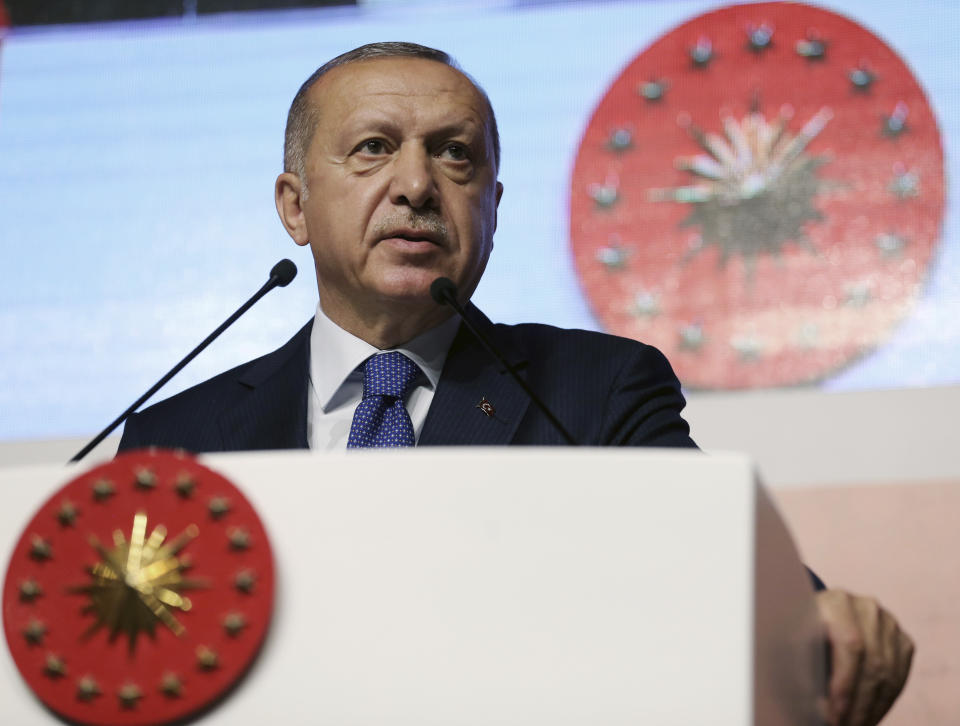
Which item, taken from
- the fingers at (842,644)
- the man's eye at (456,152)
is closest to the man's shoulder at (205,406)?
the man's eye at (456,152)

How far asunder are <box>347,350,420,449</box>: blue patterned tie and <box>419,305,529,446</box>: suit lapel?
3 cm

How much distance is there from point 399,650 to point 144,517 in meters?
0.20

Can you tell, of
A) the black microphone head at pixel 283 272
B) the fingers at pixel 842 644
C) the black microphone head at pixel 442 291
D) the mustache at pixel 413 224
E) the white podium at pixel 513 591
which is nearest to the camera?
the white podium at pixel 513 591

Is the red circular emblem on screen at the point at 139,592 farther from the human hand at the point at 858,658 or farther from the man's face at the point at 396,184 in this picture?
the man's face at the point at 396,184

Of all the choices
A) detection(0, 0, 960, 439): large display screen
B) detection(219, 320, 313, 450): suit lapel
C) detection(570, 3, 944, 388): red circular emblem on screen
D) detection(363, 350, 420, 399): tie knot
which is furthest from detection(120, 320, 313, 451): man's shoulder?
detection(570, 3, 944, 388): red circular emblem on screen

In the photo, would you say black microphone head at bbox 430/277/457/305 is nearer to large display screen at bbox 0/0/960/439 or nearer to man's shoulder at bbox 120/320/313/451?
man's shoulder at bbox 120/320/313/451

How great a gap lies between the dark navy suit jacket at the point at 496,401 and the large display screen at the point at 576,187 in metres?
0.58

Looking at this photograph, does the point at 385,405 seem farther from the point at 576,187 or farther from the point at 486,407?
the point at 576,187

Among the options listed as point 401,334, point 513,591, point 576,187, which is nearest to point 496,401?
point 401,334

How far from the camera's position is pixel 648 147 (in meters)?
2.34

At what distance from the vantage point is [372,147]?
69.9 inches

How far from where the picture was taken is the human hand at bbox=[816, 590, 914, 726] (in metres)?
1.12

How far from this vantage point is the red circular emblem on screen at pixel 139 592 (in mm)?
873

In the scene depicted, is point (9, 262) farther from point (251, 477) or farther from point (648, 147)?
point (251, 477)
